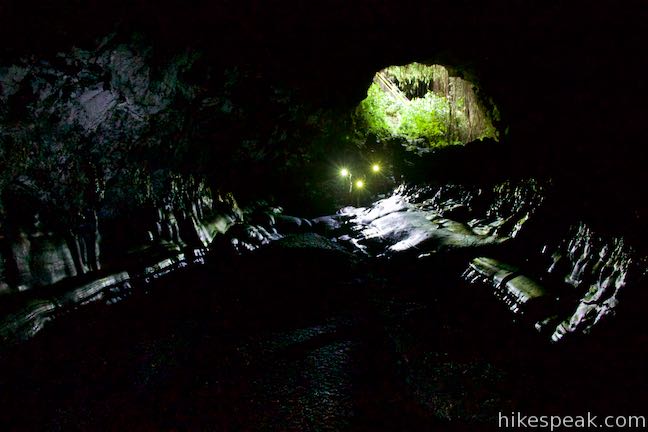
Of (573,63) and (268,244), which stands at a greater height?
(573,63)

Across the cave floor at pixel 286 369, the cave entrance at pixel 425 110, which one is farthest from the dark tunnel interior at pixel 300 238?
the cave entrance at pixel 425 110

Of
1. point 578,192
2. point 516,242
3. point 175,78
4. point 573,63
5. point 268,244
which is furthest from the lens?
point 268,244

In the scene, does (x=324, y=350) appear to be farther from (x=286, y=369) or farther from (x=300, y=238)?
(x=300, y=238)

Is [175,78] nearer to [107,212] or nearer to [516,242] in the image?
[107,212]

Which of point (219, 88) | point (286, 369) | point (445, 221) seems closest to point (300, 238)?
point (445, 221)

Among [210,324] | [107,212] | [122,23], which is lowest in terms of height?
[210,324]

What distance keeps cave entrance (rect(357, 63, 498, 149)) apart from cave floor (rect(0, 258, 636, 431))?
423 inches

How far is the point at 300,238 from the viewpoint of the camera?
29.6 feet

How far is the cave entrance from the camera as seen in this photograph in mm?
13570

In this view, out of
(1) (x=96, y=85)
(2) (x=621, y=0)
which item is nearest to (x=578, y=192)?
(2) (x=621, y=0)

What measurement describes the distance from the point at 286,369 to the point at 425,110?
14.5 meters

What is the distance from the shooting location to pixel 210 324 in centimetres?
456

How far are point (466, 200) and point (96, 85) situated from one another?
8818mm

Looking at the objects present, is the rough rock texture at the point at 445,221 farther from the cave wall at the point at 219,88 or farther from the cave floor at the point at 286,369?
the cave floor at the point at 286,369
